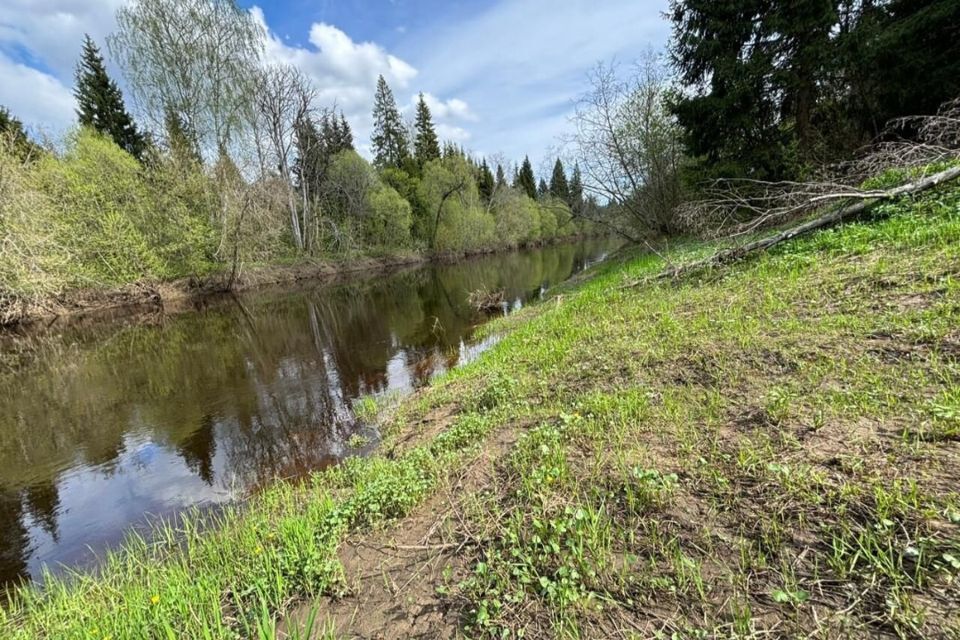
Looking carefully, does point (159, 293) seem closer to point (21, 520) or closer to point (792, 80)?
point (21, 520)

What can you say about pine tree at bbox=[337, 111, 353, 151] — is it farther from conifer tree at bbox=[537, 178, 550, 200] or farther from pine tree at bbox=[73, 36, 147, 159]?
conifer tree at bbox=[537, 178, 550, 200]

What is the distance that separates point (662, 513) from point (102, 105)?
51.2m

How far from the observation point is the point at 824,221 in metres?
7.08

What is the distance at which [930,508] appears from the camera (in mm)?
1876

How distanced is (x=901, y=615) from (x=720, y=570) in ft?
2.03

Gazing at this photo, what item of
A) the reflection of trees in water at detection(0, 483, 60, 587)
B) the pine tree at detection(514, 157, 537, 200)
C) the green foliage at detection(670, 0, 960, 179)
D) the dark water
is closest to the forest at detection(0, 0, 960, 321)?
the green foliage at detection(670, 0, 960, 179)

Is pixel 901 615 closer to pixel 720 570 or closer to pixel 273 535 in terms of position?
pixel 720 570

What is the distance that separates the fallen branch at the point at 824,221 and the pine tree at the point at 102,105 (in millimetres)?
44679

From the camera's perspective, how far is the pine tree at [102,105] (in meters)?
34.0

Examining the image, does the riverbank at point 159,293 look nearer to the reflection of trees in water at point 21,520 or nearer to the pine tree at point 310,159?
the pine tree at point 310,159

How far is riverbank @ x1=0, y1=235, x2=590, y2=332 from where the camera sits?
62.4 ft

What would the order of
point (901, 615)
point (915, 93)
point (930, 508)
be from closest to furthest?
point (901, 615), point (930, 508), point (915, 93)

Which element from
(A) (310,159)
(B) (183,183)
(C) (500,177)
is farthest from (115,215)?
(C) (500,177)

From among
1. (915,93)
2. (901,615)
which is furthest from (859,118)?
(901,615)
